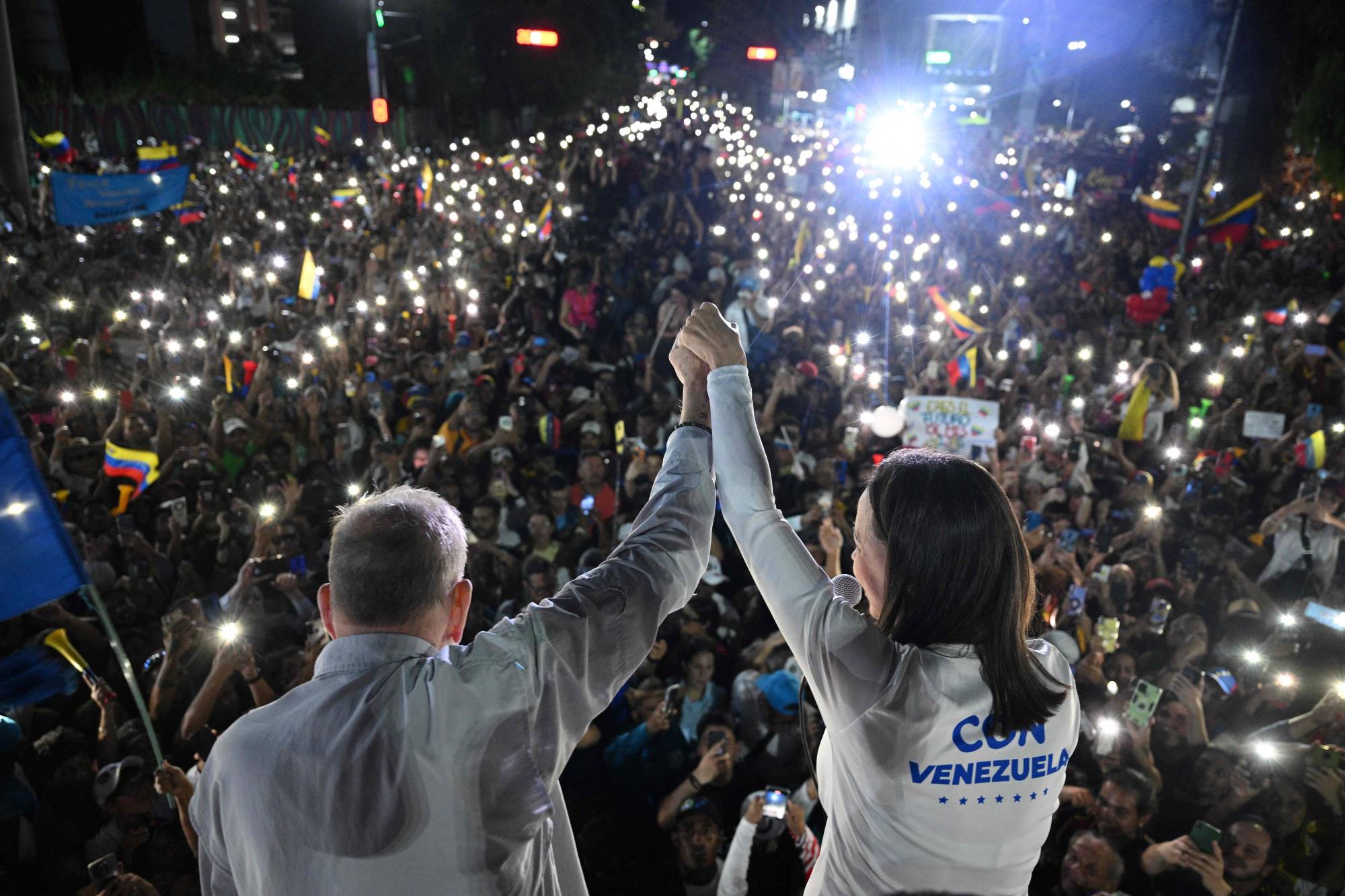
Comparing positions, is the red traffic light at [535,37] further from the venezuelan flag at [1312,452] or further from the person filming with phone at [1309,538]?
the person filming with phone at [1309,538]

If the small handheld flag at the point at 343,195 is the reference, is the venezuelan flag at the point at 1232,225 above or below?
above

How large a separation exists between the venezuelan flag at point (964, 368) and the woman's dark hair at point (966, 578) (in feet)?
26.6

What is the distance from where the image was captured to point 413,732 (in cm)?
129

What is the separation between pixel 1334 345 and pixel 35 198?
953 inches

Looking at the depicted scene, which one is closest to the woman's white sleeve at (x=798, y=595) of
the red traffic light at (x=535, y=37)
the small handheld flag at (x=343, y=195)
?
the small handheld flag at (x=343, y=195)

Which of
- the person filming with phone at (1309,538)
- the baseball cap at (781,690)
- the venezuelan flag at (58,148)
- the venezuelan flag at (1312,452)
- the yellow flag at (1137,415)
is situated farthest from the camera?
the venezuelan flag at (58,148)

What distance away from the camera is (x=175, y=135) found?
30.1m

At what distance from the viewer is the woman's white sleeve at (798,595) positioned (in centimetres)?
137

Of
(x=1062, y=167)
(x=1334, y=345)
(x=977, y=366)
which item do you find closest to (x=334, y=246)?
(x=977, y=366)

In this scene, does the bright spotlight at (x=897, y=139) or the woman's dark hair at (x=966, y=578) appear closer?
the woman's dark hair at (x=966, y=578)

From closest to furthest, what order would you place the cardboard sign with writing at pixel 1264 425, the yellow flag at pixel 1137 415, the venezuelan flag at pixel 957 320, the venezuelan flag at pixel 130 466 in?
1. the venezuelan flag at pixel 130 466
2. the cardboard sign with writing at pixel 1264 425
3. the yellow flag at pixel 1137 415
4. the venezuelan flag at pixel 957 320

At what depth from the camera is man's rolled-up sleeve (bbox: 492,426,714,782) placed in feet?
4.55

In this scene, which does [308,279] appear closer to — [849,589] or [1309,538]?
[849,589]

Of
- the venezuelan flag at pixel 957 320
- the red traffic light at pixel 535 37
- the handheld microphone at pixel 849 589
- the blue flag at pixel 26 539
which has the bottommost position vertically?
the venezuelan flag at pixel 957 320
